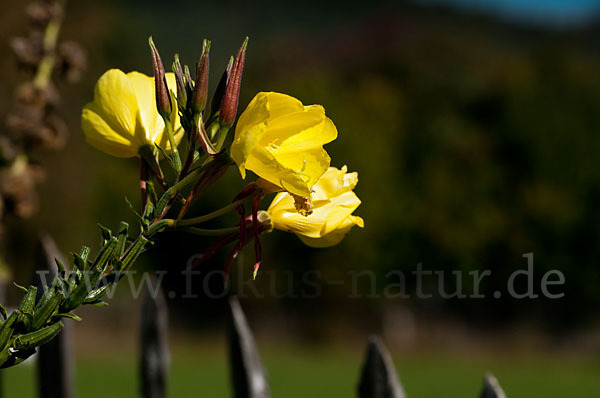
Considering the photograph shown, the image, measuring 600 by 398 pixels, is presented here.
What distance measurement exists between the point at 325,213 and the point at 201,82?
21 cm

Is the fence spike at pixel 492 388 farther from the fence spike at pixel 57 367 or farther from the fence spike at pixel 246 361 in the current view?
the fence spike at pixel 57 367

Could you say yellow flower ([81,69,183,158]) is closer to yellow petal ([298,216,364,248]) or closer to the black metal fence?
yellow petal ([298,216,364,248])

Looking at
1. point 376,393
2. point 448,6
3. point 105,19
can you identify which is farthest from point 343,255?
point 448,6

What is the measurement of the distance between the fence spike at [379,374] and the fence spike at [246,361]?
37cm

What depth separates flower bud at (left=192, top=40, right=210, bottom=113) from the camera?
2.60ft

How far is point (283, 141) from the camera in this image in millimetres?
866

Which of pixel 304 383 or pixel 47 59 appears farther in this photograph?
pixel 304 383

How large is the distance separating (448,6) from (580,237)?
77.4 meters

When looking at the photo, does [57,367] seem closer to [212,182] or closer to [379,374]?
[379,374]

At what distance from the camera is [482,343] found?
1077 inches

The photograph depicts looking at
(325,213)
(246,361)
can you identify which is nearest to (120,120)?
(325,213)

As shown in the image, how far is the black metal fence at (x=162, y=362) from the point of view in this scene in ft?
6.07

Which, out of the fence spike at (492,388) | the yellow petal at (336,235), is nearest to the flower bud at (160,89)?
the yellow petal at (336,235)

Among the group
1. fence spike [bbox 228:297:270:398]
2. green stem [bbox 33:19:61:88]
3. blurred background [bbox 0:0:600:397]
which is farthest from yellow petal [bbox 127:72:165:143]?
blurred background [bbox 0:0:600:397]
